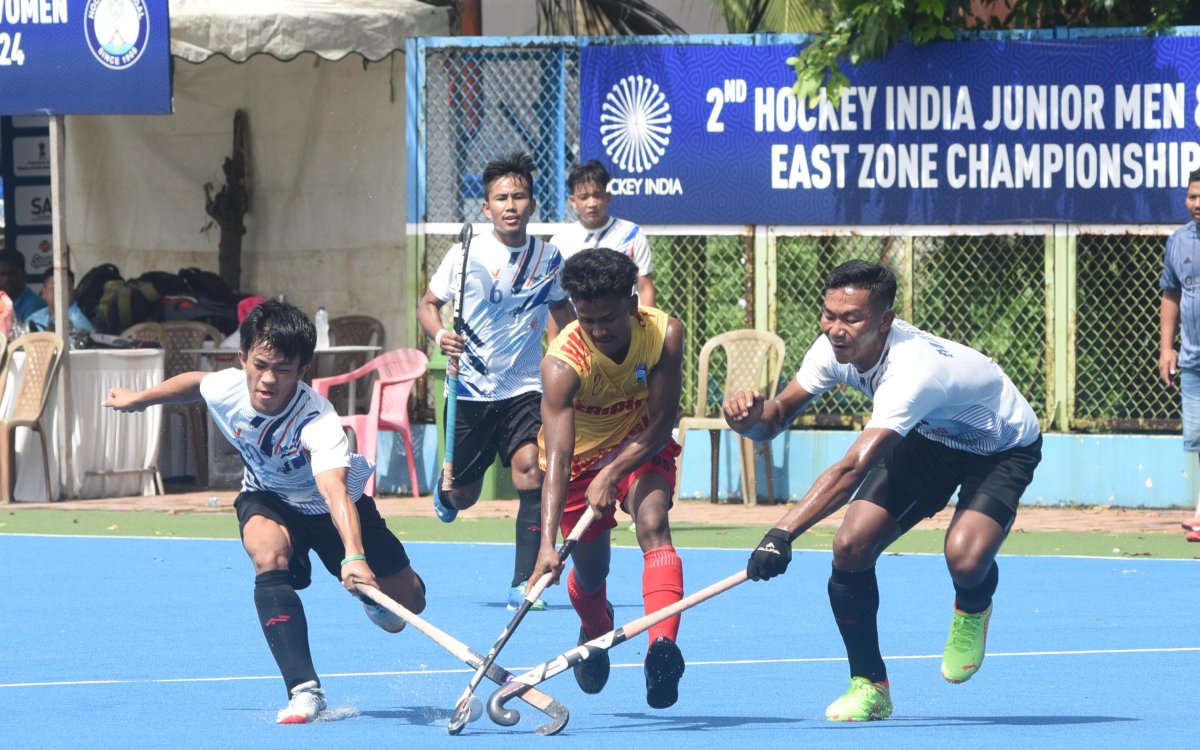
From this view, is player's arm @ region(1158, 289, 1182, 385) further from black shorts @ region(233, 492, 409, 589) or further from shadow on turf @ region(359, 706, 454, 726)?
shadow on turf @ region(359, 706, 454, 726)

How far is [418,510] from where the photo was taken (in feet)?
45.9

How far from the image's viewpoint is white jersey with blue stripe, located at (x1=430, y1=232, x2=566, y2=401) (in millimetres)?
9883

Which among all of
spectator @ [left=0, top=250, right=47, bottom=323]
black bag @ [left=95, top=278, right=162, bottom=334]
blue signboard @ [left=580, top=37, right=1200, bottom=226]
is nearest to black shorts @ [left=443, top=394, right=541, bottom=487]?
blue signboard @ [left=580, top=37, right=1200, bottom=226]

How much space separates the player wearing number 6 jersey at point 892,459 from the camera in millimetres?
6535

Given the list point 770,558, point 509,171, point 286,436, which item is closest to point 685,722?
point 770,558

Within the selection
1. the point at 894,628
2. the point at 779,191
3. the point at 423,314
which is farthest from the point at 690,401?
the point at 894,628

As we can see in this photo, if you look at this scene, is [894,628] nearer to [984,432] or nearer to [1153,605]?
[1153,605]

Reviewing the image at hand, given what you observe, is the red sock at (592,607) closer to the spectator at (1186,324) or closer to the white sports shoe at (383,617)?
the white sports shoe at (383,617)

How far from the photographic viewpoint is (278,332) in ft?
22.1

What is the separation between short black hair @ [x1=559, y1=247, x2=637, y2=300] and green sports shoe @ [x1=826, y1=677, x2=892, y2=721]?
1.54 metres

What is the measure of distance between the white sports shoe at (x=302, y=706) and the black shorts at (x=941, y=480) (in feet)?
6.46

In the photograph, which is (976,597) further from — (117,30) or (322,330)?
(322,330)

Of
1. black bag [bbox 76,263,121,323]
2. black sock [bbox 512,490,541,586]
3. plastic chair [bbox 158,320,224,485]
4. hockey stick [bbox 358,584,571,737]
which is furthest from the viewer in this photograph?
black bag [bbox 76,263,121,323]

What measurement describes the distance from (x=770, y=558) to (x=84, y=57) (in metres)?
9.07
